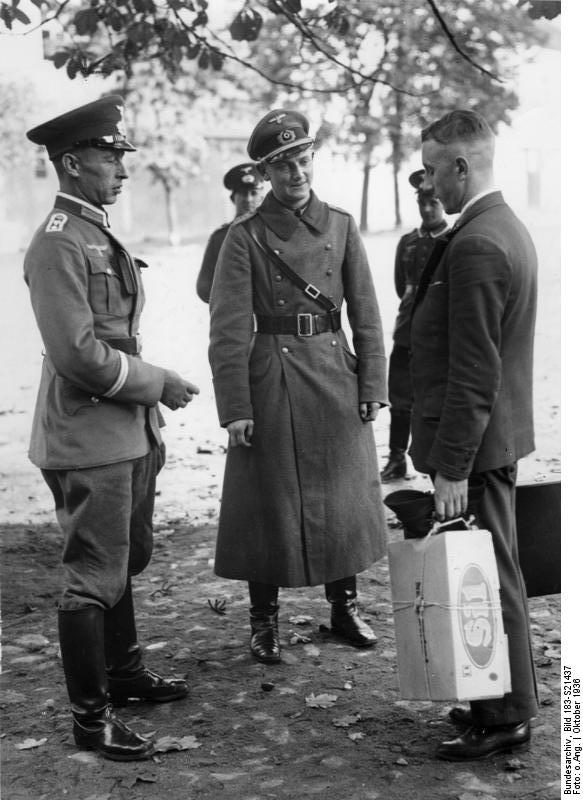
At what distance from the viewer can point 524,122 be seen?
12992 millimetres

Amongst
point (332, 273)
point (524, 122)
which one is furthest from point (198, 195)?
point (332, 273)

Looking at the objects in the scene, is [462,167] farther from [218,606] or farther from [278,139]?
[218,606]

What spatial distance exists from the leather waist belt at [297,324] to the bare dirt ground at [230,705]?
1.47 meters

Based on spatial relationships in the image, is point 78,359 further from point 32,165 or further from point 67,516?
point 32,165

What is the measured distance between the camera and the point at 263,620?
14.4 ft

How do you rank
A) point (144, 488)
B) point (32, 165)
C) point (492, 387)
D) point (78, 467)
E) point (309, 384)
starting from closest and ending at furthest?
1. point (492, 387)
2. point (78, 467)
3. point (144, 488)
4. point (309, 384)
5. point (32, 165)

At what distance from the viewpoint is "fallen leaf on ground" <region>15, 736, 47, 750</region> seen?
356 cm

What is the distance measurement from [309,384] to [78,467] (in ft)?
3.98

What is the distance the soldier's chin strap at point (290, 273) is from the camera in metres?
4.23

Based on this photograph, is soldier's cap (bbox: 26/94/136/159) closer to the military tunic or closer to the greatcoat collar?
the military tunic

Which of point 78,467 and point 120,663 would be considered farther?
point 120,663

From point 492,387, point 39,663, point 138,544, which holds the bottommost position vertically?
point 39,663

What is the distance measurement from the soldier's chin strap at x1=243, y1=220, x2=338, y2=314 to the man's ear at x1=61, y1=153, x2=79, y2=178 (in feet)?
3.12

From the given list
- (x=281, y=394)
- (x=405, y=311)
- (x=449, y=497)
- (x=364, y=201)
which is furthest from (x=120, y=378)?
(x=364, y=201)
